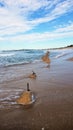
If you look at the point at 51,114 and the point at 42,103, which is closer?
the point at 51,114

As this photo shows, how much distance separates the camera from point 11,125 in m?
5.36

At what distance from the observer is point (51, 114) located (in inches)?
234

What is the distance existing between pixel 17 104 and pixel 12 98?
0.77m

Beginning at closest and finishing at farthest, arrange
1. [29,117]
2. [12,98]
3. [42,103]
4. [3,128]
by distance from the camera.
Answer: [3,128], [29,117], [42,103], [12,98]

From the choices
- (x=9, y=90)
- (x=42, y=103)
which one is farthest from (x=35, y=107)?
(x=9, y=90)

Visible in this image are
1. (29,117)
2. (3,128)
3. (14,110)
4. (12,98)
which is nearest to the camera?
(3,128)

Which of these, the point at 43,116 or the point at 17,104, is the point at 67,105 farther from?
the point at 17,104

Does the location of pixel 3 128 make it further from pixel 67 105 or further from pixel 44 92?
pixel 44 92

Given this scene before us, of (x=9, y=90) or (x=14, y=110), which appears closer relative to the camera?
(x=14, y=110)

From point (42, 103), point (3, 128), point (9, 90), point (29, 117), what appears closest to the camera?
point (3, 128)

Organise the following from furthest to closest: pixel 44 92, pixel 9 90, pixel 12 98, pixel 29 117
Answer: pixel 9 90 < pixel 44 92 < pixel 12 98 < pixel 29 117

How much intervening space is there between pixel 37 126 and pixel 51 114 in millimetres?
798

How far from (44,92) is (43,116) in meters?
2.42

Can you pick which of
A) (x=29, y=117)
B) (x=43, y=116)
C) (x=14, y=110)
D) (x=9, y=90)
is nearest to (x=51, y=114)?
(x=43, y=116)
